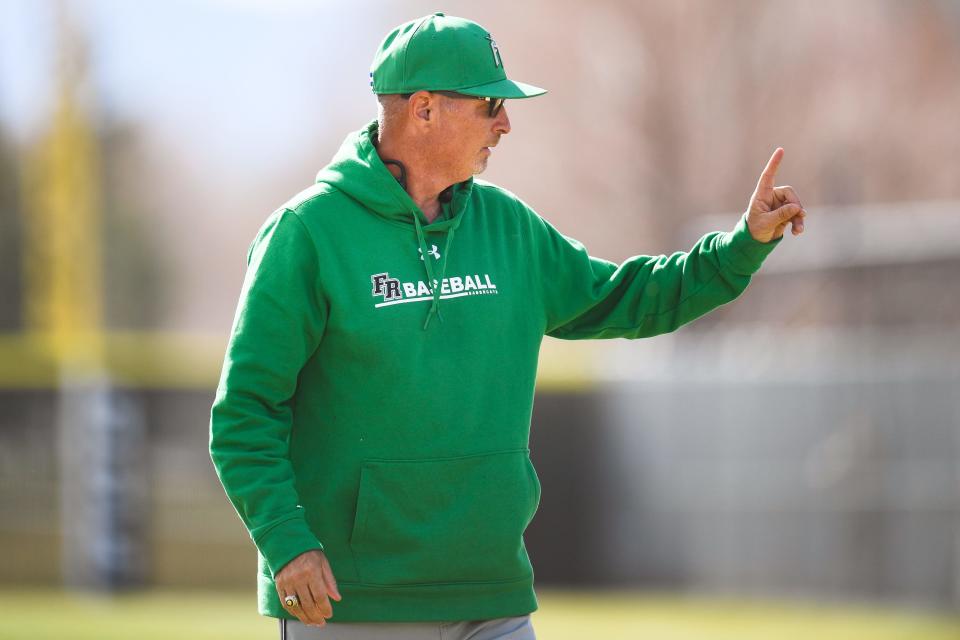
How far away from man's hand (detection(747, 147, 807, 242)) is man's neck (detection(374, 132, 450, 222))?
0.83 metres

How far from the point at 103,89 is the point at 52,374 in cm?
1234

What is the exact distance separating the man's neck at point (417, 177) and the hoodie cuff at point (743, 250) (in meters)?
0.79

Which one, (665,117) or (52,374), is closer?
(52,374)

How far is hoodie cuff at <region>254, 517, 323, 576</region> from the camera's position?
3.76 m

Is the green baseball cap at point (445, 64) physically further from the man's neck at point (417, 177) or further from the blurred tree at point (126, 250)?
the blurred tree at point (126, 250)

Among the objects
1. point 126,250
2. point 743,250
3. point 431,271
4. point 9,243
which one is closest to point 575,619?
point 743,250

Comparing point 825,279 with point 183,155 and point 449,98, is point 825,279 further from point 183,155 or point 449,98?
point 183,155

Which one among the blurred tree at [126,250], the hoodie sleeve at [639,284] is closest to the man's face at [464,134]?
the hoodie sleeve at [639,284]

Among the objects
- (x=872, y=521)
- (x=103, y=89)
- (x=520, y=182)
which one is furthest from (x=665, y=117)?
(x=872, y=521)

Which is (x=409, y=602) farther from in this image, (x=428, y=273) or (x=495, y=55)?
(x=495, y=55)

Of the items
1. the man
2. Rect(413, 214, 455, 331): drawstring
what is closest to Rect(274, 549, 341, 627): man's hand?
the man

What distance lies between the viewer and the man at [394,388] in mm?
3875

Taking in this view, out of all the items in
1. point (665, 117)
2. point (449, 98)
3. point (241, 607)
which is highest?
point (665, 117)

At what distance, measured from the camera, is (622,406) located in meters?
14.7
